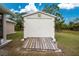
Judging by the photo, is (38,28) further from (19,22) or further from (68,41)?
(68,41)

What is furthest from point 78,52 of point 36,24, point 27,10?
point 27,10

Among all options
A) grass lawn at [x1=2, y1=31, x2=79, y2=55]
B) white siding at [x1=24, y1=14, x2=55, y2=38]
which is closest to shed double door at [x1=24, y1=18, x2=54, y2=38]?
white siding at [x1=24, y1=14, x2=55, y2=38]

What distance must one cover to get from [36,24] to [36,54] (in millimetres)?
452

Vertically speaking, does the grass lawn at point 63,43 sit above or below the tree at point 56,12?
below

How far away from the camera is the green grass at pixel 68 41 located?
314 cm

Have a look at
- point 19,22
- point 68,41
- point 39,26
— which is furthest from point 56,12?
point 19,22

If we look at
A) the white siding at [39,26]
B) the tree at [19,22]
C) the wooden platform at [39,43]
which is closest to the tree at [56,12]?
the white siding at [39,26]

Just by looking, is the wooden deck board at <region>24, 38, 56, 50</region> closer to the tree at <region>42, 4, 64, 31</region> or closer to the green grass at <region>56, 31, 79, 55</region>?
the green grass at <region>56, 31, 79, 55</region>

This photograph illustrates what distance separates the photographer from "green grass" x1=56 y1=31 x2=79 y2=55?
314cm

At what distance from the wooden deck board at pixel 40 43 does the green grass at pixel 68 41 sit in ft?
0.41

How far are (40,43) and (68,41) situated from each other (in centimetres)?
42

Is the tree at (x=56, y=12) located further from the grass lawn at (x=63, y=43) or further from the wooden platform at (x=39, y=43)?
the wooden platform at (x=39, y=43)

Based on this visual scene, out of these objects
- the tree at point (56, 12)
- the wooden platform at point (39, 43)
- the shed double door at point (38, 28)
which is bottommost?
the wooden platform at point (39, 43)

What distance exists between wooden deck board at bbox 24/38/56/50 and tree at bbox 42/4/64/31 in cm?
24
